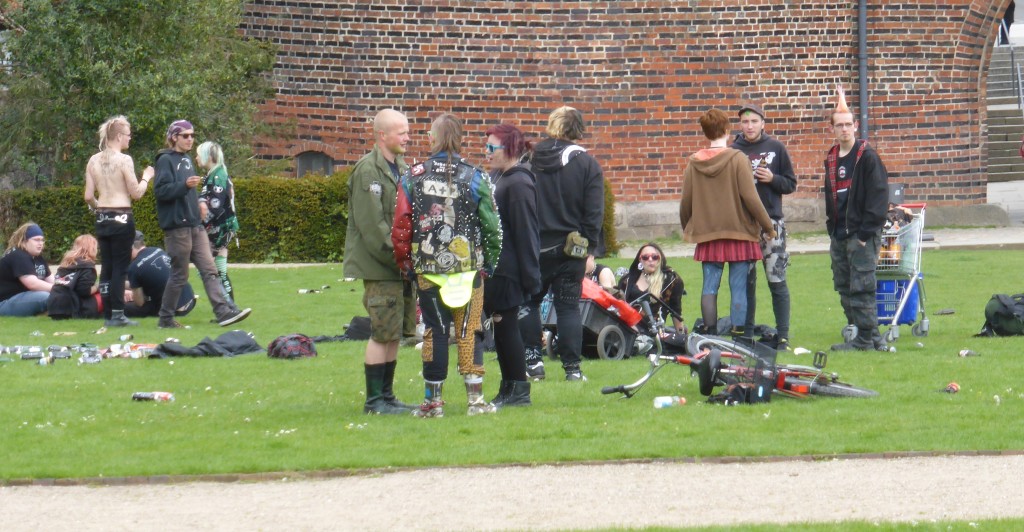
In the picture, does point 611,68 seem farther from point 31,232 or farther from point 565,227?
point 565,227

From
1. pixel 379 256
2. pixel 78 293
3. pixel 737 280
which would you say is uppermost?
pixel 379 256

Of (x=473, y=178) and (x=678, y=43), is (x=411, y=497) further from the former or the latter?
(x=678, y=43)

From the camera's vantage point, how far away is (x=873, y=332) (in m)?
11.5

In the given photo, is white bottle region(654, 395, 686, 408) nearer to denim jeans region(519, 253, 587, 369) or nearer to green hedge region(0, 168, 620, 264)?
denim jeans region(519, 253, 587, 369)

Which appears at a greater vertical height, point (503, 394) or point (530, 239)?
point (530, 239)

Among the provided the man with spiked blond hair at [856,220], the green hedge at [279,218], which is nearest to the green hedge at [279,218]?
the green hedge at [279,218]

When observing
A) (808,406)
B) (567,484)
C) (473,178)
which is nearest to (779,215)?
(808,406)

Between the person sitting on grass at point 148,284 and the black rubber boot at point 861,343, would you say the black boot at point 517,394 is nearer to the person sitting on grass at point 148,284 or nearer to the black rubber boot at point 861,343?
the black rubber boot at point 861,343

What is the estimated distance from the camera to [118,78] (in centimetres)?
2083

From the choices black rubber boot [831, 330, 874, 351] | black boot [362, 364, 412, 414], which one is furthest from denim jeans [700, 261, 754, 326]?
black boot [362, 364, 412, 414]

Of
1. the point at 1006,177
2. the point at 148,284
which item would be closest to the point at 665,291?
the point at 148,284

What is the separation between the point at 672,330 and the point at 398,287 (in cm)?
385

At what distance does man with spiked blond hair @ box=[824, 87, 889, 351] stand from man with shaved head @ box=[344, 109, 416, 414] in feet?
12.3

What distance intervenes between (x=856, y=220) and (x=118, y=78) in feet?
40.8
